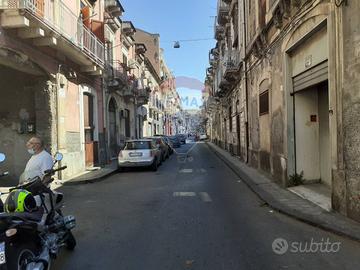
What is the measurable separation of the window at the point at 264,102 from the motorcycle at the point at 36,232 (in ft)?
33.7

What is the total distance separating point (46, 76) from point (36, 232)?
34.8ft

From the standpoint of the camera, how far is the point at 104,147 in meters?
21.9

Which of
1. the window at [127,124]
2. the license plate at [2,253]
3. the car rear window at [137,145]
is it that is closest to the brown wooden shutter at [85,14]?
the car rear window at [137,145]

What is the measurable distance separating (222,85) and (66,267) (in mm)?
26382

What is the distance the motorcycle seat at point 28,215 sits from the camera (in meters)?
4.03

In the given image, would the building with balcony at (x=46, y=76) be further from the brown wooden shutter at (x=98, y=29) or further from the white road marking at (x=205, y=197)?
the white road marking at (x=205, y=197)

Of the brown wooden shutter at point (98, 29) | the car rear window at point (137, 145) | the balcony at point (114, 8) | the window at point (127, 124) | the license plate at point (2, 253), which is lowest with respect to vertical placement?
the license plate at point (2, 253)

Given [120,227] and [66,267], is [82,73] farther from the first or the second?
[66,267]

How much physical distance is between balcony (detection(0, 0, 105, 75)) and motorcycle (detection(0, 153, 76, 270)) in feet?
21.6

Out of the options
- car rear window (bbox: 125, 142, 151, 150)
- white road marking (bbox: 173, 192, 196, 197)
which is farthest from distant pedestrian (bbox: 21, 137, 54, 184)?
car rear window (bbox: 125, 142, 151, 150)

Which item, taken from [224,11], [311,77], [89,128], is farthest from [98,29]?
[311,77]

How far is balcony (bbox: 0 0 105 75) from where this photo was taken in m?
10.9

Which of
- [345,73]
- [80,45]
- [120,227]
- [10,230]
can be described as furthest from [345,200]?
[80,45]

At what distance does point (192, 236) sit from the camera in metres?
6.64
